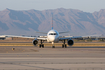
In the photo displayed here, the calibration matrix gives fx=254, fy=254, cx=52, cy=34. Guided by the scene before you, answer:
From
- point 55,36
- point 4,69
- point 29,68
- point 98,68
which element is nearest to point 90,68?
point 98,68

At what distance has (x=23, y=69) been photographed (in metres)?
18.5

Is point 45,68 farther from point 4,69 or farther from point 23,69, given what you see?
point 4,69

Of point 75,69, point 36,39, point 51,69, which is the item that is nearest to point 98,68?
point 75,69

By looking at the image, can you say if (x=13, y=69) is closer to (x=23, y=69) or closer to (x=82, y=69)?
(x=23, y=69)

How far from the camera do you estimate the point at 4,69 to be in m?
18.5

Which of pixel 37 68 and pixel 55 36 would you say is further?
pixel 55 36

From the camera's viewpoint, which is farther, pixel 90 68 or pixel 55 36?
pixel 55 36

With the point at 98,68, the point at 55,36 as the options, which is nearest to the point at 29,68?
the point at 98,68

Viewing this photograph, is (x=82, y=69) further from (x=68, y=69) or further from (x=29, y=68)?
(x=29, y=68)

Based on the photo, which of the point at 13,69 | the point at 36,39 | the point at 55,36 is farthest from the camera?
the point at 36,39

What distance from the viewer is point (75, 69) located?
18.5 m

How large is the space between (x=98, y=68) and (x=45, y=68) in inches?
155

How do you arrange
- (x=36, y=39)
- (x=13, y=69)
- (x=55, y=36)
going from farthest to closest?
(x=36, y=39)
(x=55, y=36)
(x=13, y=69)

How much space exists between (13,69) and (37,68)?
1800 mm
